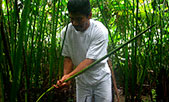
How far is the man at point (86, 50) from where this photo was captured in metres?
0.98

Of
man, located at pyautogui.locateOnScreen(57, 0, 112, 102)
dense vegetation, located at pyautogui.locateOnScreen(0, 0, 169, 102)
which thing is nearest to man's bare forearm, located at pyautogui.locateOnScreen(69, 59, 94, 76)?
man, located at pyautogui.locateOnScreen(57, 0, 112, 102)

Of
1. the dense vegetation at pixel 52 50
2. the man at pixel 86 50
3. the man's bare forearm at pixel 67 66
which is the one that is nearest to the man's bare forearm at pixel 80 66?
the man at pixel 86 50

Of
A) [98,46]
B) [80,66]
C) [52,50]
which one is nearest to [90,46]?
[98,46]

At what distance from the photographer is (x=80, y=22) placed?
994 mm

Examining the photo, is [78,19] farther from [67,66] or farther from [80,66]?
[67,66]

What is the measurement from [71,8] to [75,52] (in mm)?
344

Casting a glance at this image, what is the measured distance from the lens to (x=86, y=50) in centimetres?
119

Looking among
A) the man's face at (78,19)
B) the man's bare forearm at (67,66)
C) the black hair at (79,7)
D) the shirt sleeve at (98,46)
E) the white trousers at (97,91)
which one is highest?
the black hair at (79,7)

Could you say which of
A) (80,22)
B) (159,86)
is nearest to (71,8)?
(80,22)

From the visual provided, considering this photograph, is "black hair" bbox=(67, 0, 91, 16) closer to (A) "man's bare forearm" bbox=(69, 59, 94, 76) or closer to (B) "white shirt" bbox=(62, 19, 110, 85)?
(B) "white shirt" bbox=(62, 19, 110, 85)

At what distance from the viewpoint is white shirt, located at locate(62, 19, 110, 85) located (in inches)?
41.9

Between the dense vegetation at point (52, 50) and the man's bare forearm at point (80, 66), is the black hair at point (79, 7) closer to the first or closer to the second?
the dense vegetation at point (52, 50)

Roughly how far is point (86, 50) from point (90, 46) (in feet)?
0.36

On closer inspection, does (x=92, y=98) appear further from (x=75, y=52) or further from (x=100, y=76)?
(x=75, y=52)
